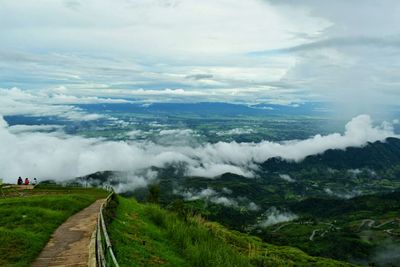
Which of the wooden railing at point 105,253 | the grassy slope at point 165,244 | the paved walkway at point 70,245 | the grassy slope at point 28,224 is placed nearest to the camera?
the wooden railing at point 105,253

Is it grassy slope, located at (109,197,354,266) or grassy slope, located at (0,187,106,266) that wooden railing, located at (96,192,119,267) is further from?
grassy slope, located at (0,187,106,266)

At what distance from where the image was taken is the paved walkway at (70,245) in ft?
63.3

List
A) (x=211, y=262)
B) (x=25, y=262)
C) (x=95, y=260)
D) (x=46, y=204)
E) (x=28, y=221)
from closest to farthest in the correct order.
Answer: (x=95, y=260), (x=25, y=262), (x=211, y=262), (x=28, y=221), (x=46, y=204)

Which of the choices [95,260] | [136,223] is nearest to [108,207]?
[136,223]

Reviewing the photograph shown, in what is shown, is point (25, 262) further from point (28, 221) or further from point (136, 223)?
point (136, 223)

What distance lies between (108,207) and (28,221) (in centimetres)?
962

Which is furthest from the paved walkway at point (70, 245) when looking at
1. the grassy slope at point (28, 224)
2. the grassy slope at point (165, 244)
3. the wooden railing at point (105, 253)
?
the grassy slope at point (165, 244)

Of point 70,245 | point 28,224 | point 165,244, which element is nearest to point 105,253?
point 70,245

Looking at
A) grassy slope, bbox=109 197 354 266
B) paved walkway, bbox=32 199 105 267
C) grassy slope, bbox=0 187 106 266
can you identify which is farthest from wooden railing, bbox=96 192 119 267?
grassy slope, bbox=0 187 106 266

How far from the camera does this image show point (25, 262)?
1873 cm

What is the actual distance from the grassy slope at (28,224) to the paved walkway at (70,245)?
1.51 ft

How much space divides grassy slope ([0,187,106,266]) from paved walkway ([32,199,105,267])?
459 mm

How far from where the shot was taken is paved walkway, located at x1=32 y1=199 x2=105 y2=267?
19.3 metres

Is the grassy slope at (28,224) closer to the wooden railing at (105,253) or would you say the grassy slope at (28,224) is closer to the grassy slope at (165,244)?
the wooden railing at (105,253)
